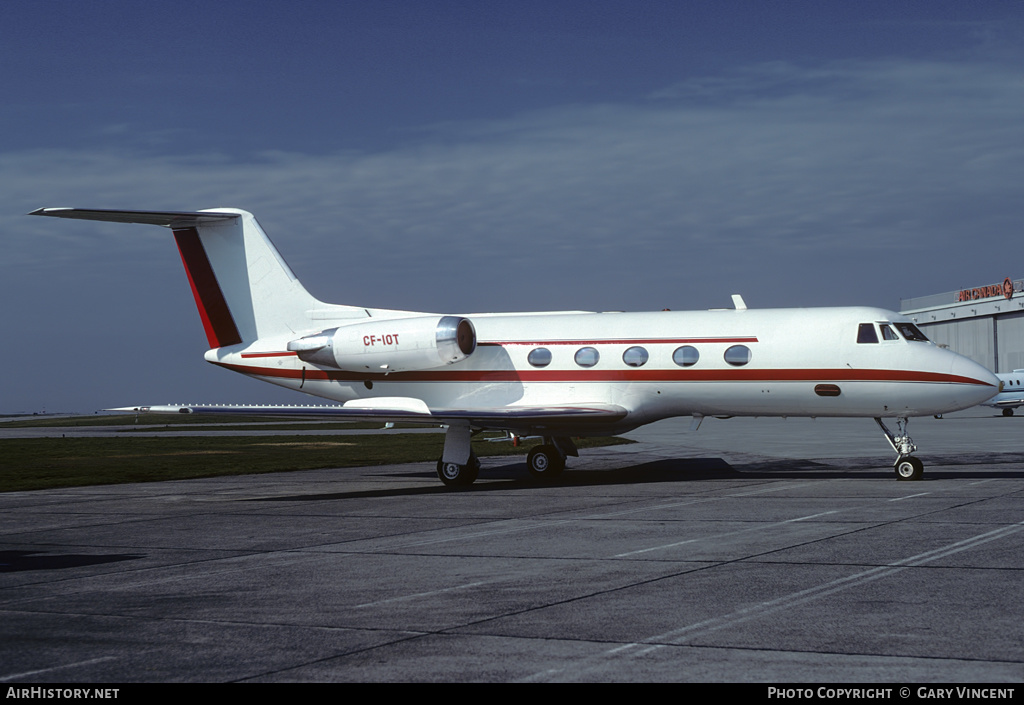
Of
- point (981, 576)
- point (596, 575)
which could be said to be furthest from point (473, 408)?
point (981, 576)

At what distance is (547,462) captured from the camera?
23.1m

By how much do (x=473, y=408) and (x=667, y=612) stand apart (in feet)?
47.8

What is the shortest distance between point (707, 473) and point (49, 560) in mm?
14835

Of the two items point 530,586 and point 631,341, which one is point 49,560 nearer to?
point 530,586

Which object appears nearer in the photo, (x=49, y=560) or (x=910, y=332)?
(x=49, y=560)

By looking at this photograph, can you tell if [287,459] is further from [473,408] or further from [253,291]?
[473,408]

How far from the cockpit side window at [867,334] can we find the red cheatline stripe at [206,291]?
44.5 ft

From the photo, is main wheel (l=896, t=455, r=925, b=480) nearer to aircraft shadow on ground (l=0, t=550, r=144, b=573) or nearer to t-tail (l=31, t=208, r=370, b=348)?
t-tail (l=31, t=208, r=370, b=348)

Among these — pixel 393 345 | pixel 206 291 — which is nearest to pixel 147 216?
pixel 206 291

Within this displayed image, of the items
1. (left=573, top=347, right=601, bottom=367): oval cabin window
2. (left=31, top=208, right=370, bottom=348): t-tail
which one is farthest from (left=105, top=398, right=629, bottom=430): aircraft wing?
(left=31, top=208, right=370, bottom=348): t-tail

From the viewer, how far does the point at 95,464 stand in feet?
100

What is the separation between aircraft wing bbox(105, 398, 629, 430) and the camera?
18484 mm

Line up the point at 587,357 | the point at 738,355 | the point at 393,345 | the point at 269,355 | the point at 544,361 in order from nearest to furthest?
the point at 738,355 < the point at 587,357 < the point at 544,361 < the point at 393,345 < the point at 269,355

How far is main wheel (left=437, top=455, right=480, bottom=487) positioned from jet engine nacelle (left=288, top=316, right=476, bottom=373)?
246 centimetres
